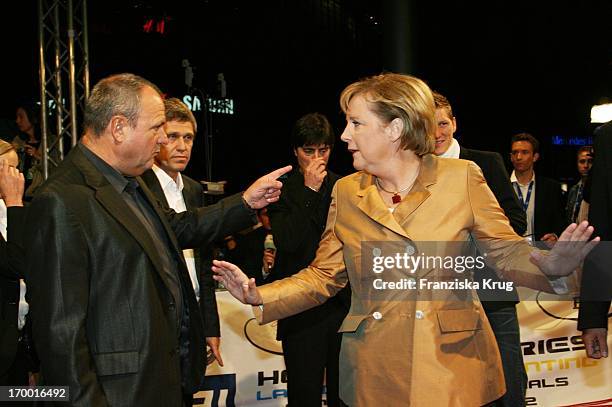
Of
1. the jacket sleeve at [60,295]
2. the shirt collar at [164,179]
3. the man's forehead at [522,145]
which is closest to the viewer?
the jacket sleeve at [60,295]

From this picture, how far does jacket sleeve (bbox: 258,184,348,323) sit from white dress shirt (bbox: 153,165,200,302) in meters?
1.21

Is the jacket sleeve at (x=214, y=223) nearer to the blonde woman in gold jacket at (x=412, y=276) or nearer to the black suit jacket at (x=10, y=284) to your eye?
the blonde woman in gold jacket at (x=412, y=276)

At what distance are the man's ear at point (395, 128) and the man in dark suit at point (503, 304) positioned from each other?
1.31 meters

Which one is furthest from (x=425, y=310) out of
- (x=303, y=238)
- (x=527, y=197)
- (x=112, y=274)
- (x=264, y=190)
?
(x=527, y=197)

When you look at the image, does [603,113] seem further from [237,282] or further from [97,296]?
[97,296]

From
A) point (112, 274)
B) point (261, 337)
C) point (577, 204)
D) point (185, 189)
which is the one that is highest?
point (185, 189)

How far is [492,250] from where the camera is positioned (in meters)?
2.68

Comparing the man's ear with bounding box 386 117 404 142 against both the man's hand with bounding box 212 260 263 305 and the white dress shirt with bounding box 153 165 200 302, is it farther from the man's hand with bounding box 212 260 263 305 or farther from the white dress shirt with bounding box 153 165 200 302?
the white dress shirt with bounding box 153 165 200 302

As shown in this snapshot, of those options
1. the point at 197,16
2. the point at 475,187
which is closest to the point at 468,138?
the point at 197,16

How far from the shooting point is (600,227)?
113 inches

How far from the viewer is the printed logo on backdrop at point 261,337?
5.42 m

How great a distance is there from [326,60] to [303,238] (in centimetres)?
1600

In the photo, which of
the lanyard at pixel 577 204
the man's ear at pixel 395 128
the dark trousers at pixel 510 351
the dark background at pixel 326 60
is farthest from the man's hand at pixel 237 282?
the dark background at pixel 326 60

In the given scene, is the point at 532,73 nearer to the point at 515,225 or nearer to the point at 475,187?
the point at 515,225
